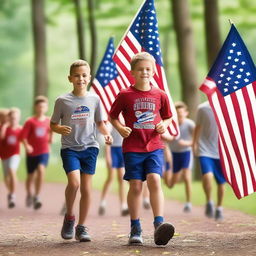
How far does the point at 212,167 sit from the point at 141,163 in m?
Answer: 4.36

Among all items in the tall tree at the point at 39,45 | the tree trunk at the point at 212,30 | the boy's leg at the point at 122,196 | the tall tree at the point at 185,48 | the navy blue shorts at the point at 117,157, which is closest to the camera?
the boy's leg at the point at 122,196

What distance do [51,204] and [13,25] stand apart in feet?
122

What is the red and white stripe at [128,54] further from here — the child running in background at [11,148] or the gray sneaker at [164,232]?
the child running in background at [11,148]

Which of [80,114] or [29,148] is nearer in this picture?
[80,114]

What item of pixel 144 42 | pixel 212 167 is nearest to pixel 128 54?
pixel 144 42

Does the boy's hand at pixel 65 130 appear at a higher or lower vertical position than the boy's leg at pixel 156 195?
higher

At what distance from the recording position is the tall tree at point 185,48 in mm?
23188

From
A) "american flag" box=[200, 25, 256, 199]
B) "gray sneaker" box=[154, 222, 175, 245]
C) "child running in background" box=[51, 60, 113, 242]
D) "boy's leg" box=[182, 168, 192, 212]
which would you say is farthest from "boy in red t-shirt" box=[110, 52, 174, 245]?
"boy's leg" box=[182, 168, 192, 212]

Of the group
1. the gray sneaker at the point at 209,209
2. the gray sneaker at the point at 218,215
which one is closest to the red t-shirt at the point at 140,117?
the gray sneaker at the point at 218,215

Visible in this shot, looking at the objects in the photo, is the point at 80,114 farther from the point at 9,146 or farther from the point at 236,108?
the point at 9,146

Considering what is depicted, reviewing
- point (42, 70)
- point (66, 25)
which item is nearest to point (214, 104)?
point (42, 70)

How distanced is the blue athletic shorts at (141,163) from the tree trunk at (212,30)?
1362cm

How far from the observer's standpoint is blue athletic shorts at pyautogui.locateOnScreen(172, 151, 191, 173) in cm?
1575

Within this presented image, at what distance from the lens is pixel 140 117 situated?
8773 mm
